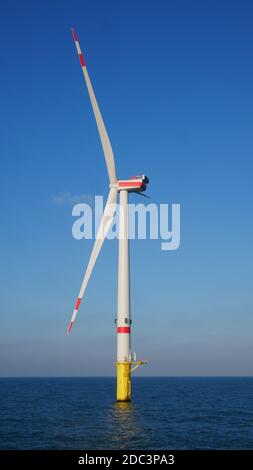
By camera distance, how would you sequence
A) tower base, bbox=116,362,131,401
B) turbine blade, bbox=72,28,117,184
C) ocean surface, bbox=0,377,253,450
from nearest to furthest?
ocean surface, bbox=0,377,253,450 < tower base, bbox=116,362,131,401 < turbine blade, bbox=72,28,117,184

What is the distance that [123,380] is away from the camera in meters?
93.8

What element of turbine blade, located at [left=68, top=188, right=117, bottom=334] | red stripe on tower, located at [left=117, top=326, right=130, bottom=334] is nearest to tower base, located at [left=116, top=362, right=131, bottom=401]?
red stripe on tower, located at [left=117, top=326, right=130, bottom=334]

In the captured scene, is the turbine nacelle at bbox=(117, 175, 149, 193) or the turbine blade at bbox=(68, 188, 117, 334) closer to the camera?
the turbine blade at bbox=(68, 188, 117, 334)

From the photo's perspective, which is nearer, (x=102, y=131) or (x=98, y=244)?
(x=98, y=244)

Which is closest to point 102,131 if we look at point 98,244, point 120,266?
point 98,244

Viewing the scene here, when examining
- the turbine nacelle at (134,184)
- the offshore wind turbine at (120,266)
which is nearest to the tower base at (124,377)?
the offshore wind turbine at (120,266)

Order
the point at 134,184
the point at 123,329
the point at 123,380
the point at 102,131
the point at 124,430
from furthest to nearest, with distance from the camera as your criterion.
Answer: the point at 134,184 → the point at 102,131 → the point at 123,380 → the point at 123,329 → the point at 124,430

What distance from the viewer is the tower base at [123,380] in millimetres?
93062

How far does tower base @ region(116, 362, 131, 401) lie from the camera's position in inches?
3664

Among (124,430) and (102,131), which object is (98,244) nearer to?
(102,131)

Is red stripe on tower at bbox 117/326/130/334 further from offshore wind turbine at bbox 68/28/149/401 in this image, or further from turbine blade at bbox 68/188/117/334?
turbine blade at bbox 68/188/117/334
